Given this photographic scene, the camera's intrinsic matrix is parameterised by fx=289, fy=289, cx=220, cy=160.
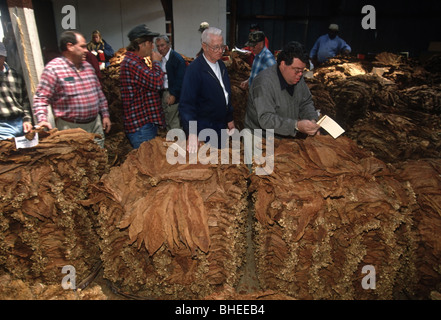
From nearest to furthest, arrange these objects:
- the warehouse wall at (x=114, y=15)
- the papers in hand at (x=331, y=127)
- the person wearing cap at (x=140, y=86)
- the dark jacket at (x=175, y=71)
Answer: the papers in hand at (x=331, y=127)
the person wearing cap at (x=140, y=86)
the dark jacket at (x=175, y=71)
the warehouse wall at (x=114, y=15)

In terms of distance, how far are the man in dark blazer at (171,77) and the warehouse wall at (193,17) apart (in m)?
4.79

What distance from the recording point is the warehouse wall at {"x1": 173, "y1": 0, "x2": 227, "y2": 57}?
9008 mm

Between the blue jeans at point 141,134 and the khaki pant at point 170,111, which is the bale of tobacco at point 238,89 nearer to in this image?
the khaki pant at point 170,111

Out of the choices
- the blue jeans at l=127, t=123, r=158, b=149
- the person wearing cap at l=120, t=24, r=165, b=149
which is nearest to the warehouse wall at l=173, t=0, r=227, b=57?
the person wearing cap at l=120, t=24, r=165, b=149

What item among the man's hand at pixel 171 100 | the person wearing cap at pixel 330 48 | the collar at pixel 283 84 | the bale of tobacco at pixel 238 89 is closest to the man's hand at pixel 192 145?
the collar at pixel 283 84

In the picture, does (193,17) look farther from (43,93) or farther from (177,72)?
(43,93)

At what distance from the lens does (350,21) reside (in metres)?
12.2

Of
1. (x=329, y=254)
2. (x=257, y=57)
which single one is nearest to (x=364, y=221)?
(x=329, y=254)

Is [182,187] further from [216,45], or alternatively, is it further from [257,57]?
[257,57]

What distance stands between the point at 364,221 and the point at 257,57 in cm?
353

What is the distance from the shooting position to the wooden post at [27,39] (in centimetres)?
320

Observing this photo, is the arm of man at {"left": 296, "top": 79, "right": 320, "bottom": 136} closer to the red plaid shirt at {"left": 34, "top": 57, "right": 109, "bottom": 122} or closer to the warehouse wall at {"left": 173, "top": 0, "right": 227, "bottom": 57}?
the red plaid shirt at {"left": 34, "top": 57, "right": 109, "bottom": 122}

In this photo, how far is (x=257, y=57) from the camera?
4.92 meters

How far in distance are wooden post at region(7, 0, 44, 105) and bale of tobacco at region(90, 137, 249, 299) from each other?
6.15ft
